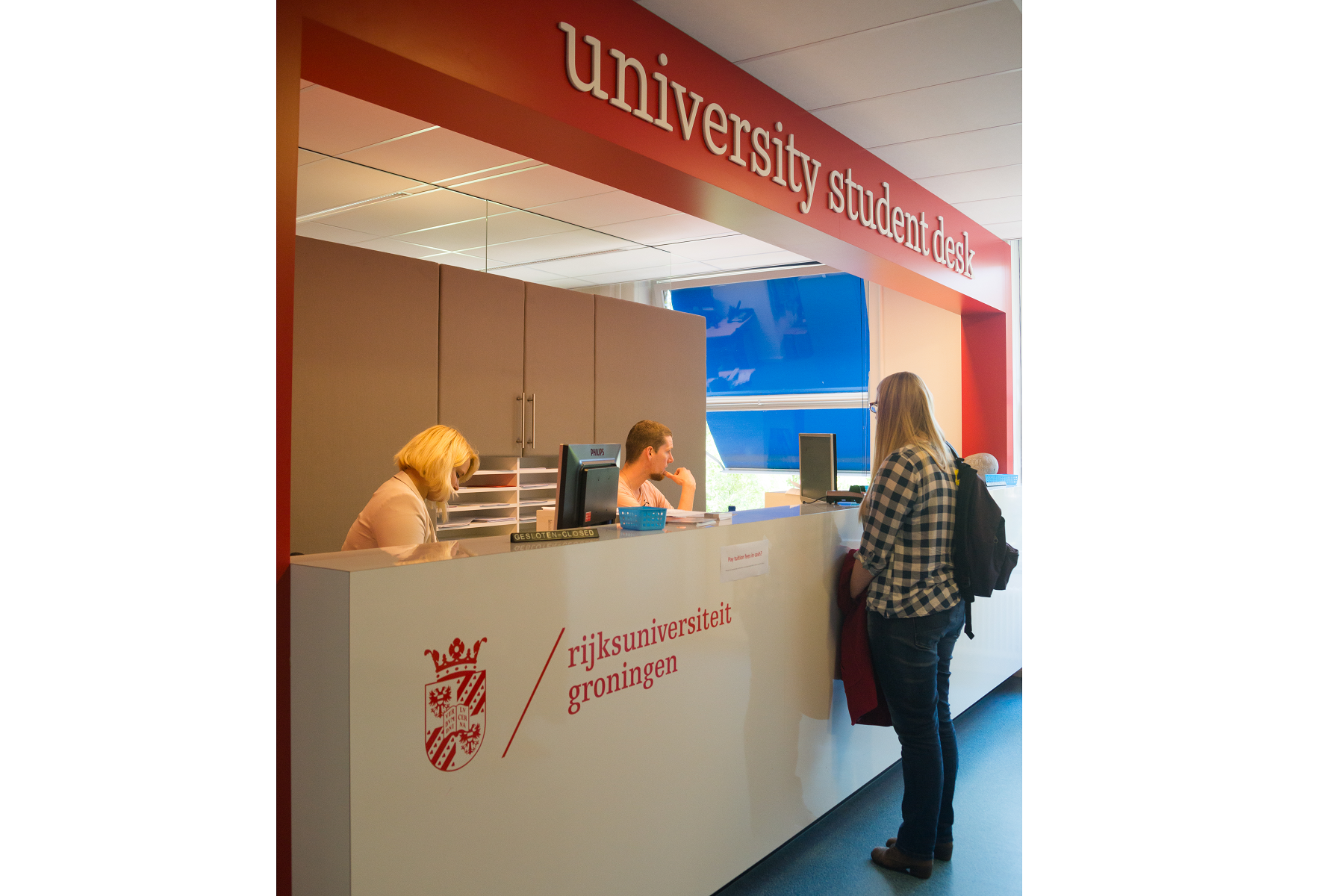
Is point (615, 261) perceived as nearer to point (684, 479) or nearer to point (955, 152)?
point (684, 479)

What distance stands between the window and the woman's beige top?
5671 millimetres

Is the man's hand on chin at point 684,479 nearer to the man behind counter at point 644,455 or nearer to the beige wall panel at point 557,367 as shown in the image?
the man behind counter at point 644,455

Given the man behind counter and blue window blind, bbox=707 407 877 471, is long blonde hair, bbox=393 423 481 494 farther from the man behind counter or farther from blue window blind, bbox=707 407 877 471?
blue window blind, bbox=707 407 877 471

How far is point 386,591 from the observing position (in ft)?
5.04

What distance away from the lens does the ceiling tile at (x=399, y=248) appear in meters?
5.00

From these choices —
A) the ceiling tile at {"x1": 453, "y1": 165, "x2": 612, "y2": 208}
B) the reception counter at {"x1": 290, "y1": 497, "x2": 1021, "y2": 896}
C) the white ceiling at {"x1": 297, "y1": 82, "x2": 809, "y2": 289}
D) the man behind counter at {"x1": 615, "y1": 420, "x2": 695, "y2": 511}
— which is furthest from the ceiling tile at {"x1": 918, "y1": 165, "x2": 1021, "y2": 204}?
the reception counter at {"x1": 290, "y1": 497, "x2": 1021, "y2": 896}

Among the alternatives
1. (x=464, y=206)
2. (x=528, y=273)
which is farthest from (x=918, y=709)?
(x=528, y=273)

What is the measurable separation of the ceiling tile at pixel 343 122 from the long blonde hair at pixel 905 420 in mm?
2435

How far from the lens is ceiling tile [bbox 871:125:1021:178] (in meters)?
3.95
